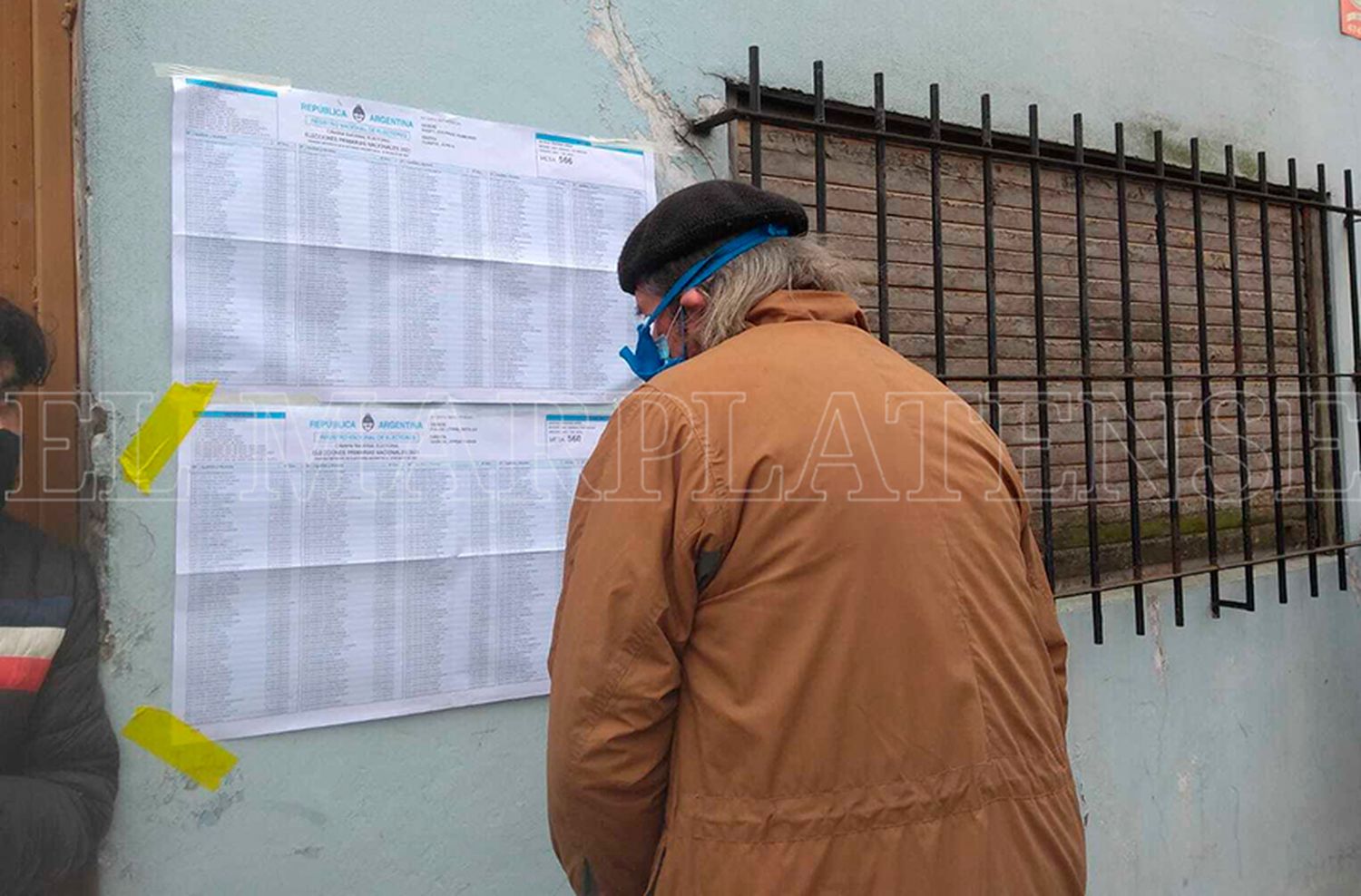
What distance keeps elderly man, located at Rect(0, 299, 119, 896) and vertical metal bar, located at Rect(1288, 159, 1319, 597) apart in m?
3.36

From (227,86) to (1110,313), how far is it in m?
2.50

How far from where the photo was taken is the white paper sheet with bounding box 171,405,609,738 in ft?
5.51

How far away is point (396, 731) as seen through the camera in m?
1.83

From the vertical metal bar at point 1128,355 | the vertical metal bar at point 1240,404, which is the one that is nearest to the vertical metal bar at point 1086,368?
the vertical metal bar at point 1128,355

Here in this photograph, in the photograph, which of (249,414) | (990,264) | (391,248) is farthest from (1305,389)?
(249,414)

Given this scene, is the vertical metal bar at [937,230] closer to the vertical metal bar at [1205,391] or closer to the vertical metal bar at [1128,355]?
the vertical metal bar at [1128,355]

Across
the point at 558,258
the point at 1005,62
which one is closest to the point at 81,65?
the point at 558,258

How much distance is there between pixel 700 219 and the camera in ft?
4.71

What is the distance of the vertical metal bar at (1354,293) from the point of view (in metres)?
3.34

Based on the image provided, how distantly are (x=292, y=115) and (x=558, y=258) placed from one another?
55 centimetres

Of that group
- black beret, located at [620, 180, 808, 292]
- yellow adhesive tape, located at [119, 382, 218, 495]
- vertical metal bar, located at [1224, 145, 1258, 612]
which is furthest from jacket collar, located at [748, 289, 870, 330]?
vertical metal bar, located at [1224, 145, 1258, 612]

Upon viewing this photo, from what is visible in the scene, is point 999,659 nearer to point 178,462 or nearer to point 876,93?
point 178,462

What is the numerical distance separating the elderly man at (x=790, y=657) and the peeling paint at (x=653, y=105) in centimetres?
98

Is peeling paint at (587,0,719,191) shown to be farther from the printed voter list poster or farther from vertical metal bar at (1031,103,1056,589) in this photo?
vertical metal bar at (1031,103,1056,589)
